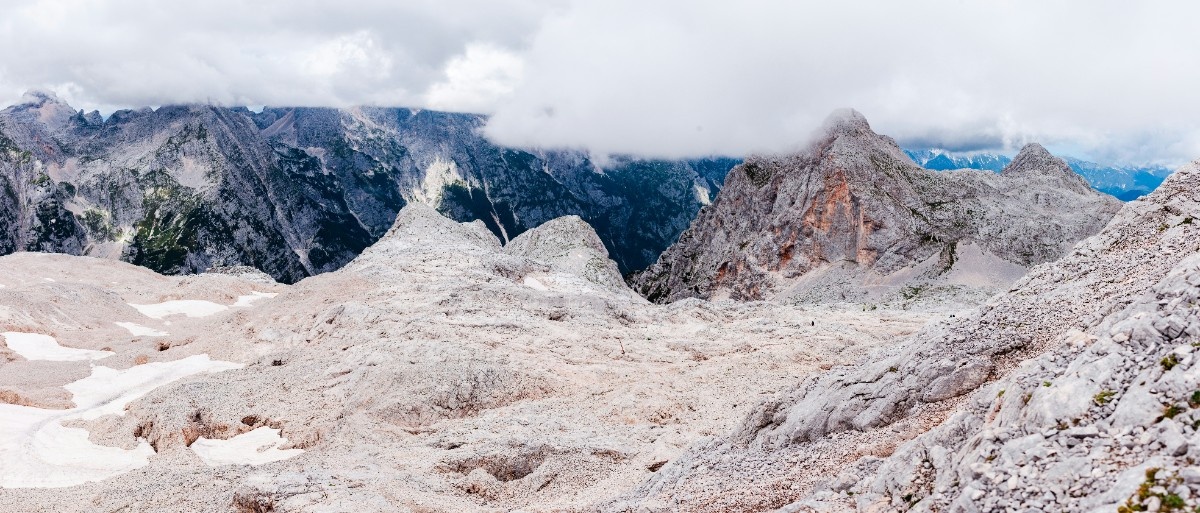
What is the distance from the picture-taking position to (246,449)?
4012 centimetres

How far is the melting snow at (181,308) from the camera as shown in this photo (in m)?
89.3

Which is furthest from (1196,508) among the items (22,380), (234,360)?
(22,380)

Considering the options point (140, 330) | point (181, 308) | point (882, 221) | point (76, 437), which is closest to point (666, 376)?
Answer: point (76, 437)

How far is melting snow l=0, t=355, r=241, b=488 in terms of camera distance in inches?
1426

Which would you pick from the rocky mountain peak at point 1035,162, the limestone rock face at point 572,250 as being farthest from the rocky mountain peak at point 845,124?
the limestone rock face at point 572,250

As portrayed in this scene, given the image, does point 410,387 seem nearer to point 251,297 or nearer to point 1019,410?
point 1019,410

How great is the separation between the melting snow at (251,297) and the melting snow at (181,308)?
2.14 m

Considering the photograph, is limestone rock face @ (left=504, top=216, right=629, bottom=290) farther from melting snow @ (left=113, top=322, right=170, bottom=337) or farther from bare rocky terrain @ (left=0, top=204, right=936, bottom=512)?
melting snow @ (left=113, top=322, right=170, bottom=337)

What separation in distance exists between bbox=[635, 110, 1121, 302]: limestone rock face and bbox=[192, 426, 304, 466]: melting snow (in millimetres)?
79097

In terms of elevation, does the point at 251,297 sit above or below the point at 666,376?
above

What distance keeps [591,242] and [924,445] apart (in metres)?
117

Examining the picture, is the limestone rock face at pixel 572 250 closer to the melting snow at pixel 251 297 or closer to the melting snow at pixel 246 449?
the melting snow at pixel 251 297

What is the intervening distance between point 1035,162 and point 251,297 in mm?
126114

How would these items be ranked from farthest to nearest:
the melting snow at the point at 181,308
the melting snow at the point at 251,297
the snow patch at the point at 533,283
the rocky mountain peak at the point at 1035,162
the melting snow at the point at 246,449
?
the rocky mountain peak at the point at 1035,162 → the melting snow at the point at 251,297 → the snow patch at the point at 533,283 → the melting snow at the point at 181,308 → the melting snow at the point at 246,449
